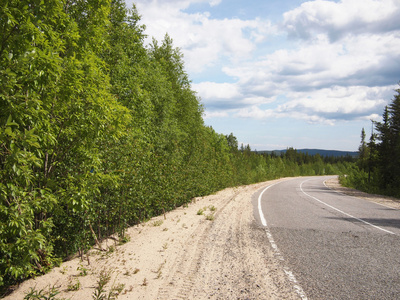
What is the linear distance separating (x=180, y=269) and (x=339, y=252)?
3.75 m

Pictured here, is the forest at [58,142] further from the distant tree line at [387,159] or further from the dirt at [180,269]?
the distant tree line at [387,159]

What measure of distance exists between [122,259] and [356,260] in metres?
5.00

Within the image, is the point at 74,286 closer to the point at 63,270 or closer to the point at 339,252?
the point at 63,270

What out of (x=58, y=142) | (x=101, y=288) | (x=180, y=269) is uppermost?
(x=58, y=142)

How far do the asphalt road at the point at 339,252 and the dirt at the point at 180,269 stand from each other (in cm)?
41

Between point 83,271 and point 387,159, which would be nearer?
point 83,271

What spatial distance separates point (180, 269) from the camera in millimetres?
5359

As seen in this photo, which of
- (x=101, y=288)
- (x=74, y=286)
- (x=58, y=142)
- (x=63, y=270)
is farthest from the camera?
(x=63, y=270)

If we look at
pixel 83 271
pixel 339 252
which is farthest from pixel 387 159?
pixel 83 271

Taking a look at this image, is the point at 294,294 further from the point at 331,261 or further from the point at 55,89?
the point at 55,89

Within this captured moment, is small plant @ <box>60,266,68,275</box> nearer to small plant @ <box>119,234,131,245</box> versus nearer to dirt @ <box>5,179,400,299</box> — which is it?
dirt @ <box>5,179,400,299</box>

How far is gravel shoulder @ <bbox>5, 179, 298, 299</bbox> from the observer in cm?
440

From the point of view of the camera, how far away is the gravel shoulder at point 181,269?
4398 mm

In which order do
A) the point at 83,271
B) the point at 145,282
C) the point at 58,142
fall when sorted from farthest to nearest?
the point at 83,271
the point at 58,142
the point at 145,282
